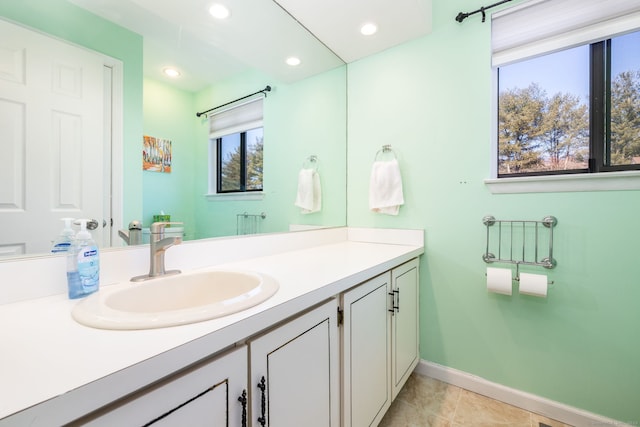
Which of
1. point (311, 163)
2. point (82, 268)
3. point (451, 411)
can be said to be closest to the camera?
point (82, 268)

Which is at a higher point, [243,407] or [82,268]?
[82,268]

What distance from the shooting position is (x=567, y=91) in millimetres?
1421

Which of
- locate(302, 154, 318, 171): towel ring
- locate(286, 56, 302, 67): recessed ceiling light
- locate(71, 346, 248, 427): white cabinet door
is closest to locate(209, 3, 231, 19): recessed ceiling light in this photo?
locate(286, 56, 302, 67): recessed ceiling light

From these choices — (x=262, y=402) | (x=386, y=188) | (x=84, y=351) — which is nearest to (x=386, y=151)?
(x=386, y=188)

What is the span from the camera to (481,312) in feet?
5.16

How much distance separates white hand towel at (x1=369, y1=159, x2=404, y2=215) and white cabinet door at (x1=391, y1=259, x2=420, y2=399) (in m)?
0.38

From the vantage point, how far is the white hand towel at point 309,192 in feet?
5.68

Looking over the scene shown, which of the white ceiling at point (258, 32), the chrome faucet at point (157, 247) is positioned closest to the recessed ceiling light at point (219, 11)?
the white ceiling at point (258, 32)

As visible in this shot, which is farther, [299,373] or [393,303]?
[393,303]

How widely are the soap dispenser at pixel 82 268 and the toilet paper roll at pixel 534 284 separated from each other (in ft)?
5.70

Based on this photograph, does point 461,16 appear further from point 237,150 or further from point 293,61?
point 237,150

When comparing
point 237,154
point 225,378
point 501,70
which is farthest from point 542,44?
point 225,378

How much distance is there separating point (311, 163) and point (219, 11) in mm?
916

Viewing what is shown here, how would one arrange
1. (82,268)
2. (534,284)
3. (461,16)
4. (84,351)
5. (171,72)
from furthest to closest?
1. (461,16)
2. (534,284)
3. (171,72)
4. (82,268)
5. (84,351)
